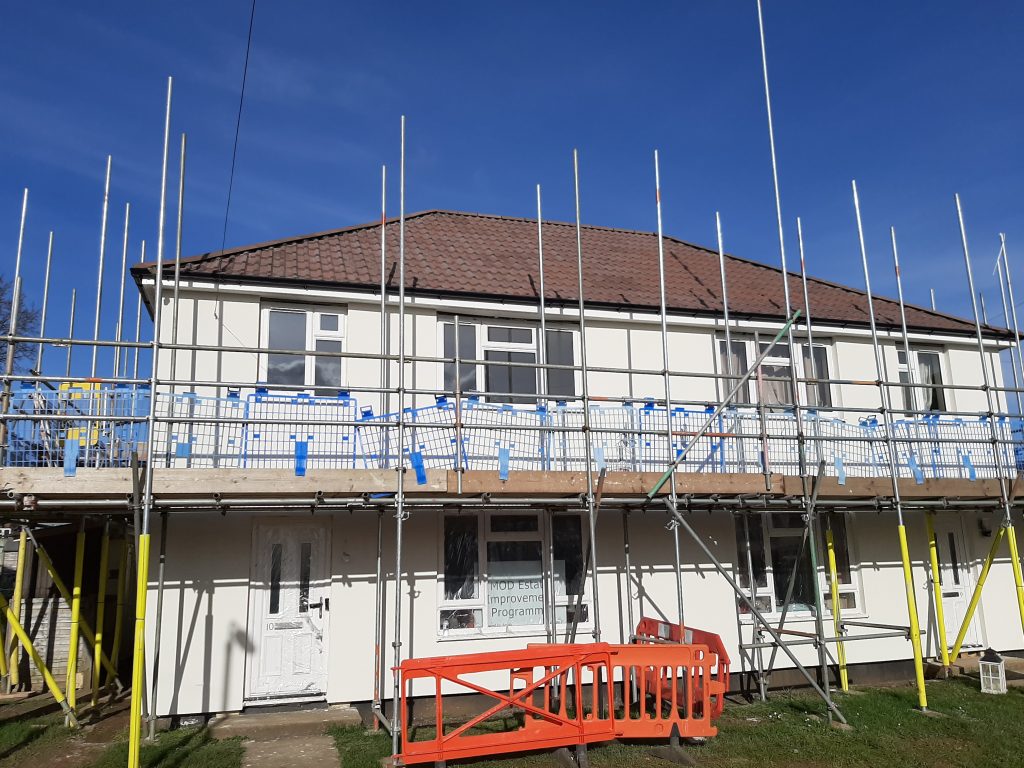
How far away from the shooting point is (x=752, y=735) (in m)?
8.54

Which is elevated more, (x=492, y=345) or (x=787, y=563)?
(x=492, y=345)

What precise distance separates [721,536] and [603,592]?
1973 millimetres

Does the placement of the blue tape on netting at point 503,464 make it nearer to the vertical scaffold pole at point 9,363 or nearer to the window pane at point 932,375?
the vertical scaffold pole at point 9,363

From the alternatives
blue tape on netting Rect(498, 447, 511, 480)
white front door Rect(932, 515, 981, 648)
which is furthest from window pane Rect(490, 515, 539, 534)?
white front door Rect(932, 515, 981, 648)

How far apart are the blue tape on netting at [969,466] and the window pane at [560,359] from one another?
586cm

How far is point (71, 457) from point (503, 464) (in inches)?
171

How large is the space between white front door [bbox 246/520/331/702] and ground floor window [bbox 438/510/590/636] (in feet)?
4.88

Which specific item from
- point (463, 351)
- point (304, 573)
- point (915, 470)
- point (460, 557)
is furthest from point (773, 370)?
point (304, 573)

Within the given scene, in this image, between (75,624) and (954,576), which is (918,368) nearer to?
(954,576)

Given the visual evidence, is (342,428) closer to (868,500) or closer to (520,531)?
(520,531)

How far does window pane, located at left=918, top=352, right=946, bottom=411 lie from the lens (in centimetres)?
1357

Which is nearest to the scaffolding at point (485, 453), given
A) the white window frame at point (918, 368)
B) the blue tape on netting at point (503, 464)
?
the blue tape on netting at point (503, 464)

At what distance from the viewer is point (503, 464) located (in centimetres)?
883

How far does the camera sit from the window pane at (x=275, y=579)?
31.2 ft
